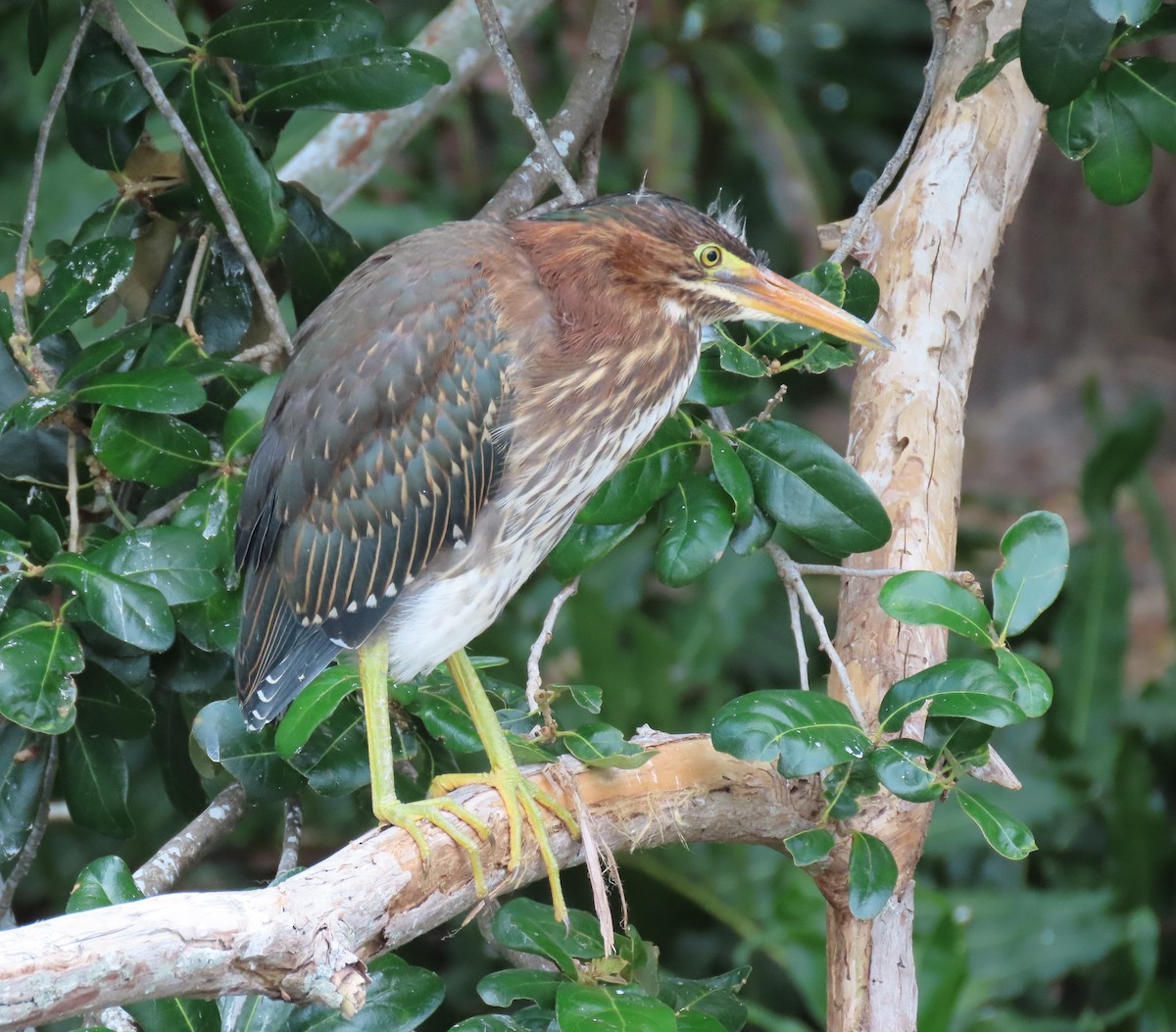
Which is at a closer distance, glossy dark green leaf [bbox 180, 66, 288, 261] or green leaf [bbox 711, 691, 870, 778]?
green leaf [bbox 711, 691, 870, 778]

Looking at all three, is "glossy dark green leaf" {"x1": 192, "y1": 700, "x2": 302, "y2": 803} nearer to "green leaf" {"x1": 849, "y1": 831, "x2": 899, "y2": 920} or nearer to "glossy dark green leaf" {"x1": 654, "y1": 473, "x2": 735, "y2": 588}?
"glossy dark green leaf" {"x1": 654, "y1": 473, "x2": 735, "y2": 588}

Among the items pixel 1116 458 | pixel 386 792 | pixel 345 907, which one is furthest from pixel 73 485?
pixel 1116 458

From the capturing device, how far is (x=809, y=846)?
5.72 ft

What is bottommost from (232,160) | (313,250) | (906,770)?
(906,770)

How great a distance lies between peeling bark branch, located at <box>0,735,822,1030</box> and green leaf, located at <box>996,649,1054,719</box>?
38cm

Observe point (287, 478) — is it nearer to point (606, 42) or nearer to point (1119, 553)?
point (606, 42)

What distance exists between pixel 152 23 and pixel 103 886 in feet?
4.68

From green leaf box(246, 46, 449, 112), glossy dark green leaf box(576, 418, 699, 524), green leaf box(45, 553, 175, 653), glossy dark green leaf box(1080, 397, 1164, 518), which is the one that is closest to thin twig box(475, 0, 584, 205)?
green leaf box(246, 46, 449, 112)

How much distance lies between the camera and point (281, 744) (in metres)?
1.90

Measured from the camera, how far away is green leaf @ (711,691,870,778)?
5.48 ft

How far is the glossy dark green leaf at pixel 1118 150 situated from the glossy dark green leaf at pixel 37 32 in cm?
176

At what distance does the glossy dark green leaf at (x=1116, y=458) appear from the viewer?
12.6ft

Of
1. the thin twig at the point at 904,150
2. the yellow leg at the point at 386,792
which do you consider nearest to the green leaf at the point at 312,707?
the yellow leg at the point at 386,792

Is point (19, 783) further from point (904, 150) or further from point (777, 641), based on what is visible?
point (777, 641)
